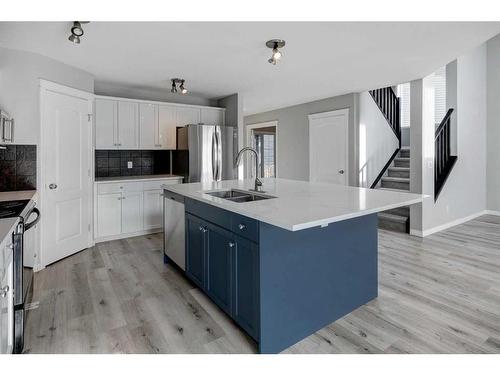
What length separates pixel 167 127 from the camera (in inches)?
196

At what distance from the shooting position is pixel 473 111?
5809mm

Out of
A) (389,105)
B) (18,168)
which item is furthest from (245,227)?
(389,105)

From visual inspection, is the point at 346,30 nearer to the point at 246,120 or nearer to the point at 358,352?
the point at 358,352

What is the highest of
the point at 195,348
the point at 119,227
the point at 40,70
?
the point at 40,70

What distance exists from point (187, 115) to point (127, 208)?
1829 mm

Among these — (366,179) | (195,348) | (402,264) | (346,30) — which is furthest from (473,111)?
(195,348)

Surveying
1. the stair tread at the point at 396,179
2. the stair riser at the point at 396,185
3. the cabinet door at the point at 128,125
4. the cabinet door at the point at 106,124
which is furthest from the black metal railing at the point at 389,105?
the cabinet door at the point at 106,124

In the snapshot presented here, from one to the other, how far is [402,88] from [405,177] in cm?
245

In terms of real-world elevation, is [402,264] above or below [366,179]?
below

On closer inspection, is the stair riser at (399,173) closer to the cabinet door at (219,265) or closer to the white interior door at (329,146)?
the white interior door at (329,146)

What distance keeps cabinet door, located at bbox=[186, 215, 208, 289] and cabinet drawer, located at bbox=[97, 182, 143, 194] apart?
207cm

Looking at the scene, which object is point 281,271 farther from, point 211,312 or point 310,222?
point 211,312

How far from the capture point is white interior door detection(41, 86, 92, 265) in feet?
11.2

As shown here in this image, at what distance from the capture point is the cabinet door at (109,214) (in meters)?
4.27
